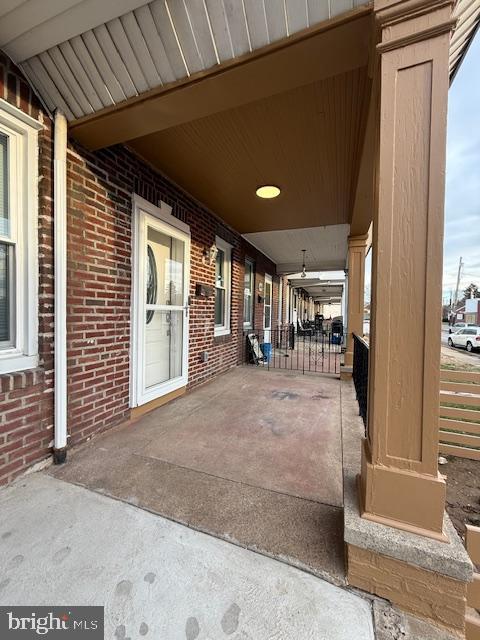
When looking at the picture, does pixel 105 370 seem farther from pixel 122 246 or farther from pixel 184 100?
pixel 184 100

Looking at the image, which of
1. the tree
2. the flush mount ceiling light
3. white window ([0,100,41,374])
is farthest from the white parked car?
the tree

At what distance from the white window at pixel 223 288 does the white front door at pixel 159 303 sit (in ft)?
3.85

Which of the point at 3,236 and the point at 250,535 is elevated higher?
the point at 3,236

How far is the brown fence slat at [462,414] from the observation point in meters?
2.99

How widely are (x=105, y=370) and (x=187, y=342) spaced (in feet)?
4.27

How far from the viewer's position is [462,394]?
3250mm

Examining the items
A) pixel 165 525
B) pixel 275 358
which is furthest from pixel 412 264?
pixel 275 358

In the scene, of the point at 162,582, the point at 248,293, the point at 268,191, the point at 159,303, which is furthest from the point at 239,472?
the point at 248,293

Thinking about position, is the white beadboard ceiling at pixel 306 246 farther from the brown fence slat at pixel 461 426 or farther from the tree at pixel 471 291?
the tree at pixel 471 291

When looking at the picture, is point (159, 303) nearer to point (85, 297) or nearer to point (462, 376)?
point (85, 297)

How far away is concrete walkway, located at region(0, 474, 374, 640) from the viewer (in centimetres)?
101

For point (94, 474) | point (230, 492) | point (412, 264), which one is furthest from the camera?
point (94, 474)

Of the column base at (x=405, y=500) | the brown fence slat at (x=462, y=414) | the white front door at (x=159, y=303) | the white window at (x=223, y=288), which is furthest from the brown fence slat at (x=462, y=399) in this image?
the white window at (x=223, y=288)

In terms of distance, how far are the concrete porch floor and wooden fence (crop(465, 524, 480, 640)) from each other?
1.60 feet
